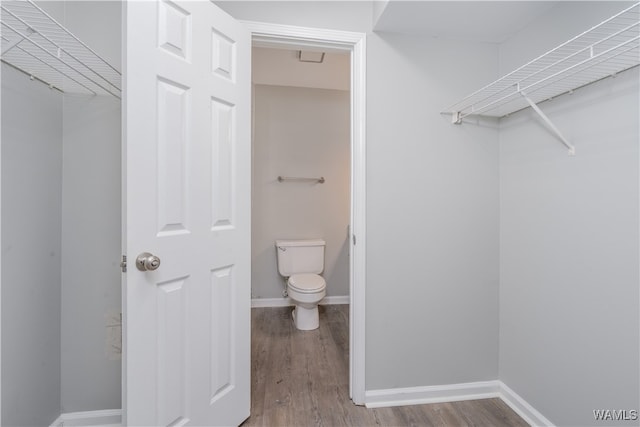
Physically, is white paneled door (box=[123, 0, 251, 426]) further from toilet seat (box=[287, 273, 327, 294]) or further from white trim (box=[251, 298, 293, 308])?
white trim (box=[251, 298, 293, 308])

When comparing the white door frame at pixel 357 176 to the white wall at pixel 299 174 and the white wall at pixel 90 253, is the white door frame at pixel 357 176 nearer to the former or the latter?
the white wall at pixel 90 253

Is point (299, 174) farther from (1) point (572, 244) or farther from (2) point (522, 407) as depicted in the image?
(2) point (522, 407)

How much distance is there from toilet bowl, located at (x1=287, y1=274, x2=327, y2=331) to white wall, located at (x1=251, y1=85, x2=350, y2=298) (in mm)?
587

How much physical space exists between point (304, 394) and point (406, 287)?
856 millimetres

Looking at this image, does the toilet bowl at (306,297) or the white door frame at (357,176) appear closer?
the white door frame at (357,176)

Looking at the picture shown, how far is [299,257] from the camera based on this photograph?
2814 millimetres

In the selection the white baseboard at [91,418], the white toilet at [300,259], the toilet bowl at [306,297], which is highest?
the white toilet at [300,259]

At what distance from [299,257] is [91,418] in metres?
1.79

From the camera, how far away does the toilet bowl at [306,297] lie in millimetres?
2307

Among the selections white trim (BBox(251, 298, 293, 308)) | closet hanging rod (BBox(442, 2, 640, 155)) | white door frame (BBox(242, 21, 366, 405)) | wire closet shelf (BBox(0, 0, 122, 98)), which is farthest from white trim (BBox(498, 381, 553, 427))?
wire closet shelf (BBox(0, 0, 122, 98))

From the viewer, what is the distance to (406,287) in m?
1.59

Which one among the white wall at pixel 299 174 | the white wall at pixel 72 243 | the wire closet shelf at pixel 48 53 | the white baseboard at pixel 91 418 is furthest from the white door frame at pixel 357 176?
the white wall at pixel 299 174

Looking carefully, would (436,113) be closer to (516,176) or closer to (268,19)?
(516,176)

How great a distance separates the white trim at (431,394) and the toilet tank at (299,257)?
1.40 m
